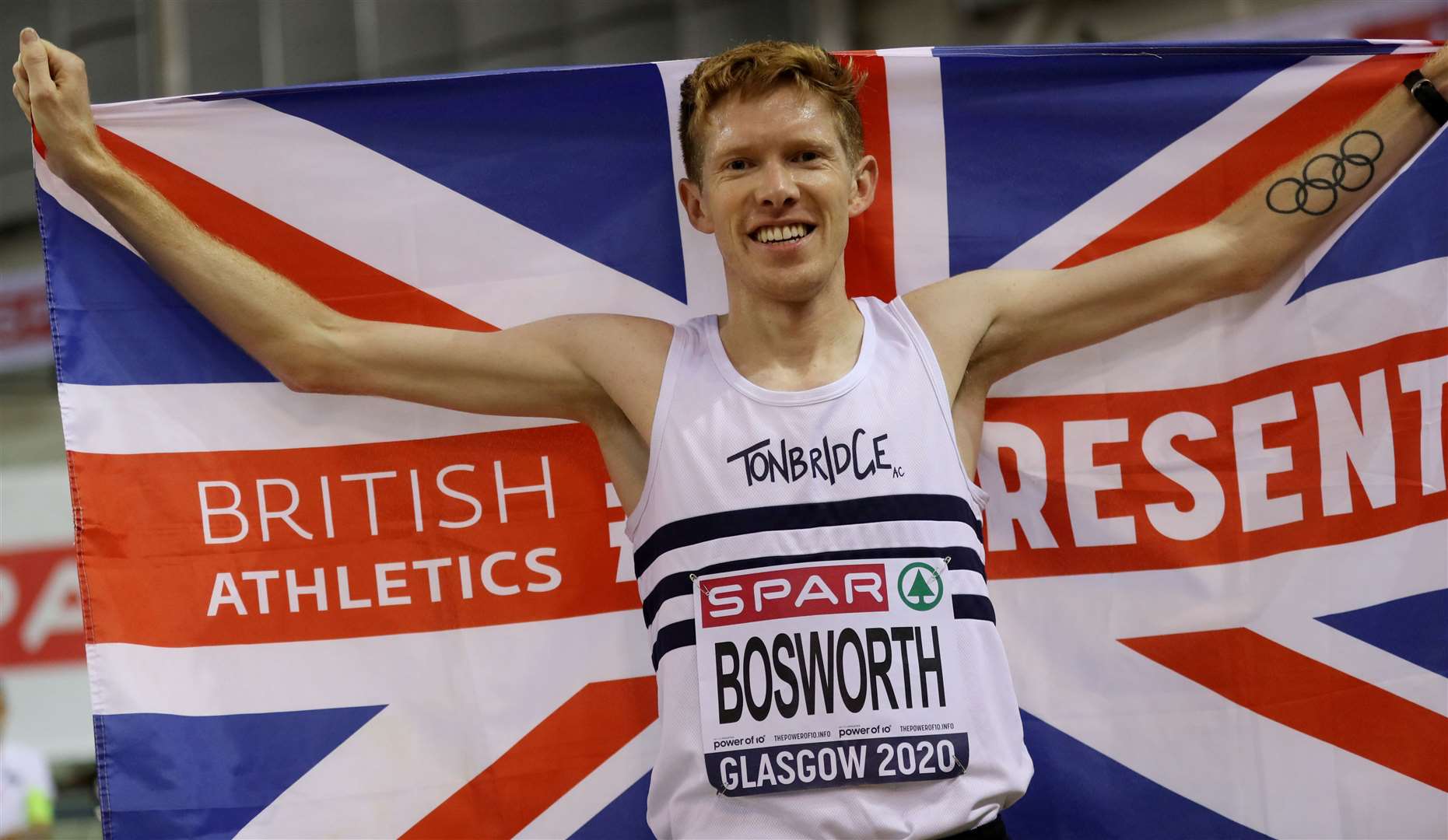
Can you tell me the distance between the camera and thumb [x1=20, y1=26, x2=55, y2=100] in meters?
2.55

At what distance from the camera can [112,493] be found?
2.76 meters

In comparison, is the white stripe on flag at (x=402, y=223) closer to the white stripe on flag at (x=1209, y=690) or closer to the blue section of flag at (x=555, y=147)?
the blue section of flag at (x=555, y=147)

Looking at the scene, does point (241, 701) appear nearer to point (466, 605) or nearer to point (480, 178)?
point (466, 605)

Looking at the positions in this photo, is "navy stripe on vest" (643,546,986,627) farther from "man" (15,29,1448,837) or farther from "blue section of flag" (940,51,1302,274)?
"blue section of flag" (940,51,1302,274)

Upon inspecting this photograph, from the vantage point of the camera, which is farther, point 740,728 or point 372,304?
point 372,304

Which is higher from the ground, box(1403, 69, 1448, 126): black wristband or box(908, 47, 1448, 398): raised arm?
box(1403, 69, 1448, 126): black wristband

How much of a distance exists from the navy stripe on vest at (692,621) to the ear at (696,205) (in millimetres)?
690

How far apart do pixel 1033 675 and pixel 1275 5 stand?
7.22 metres

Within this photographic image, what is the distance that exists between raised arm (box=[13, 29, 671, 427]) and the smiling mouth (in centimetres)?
28

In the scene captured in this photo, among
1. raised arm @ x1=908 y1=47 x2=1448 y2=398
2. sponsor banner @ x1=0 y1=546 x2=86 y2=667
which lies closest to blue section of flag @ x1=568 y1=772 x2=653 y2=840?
raised arm @ x1=908 y1=47 x2=1448 y2=398

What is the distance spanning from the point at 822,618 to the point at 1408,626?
1.30 m

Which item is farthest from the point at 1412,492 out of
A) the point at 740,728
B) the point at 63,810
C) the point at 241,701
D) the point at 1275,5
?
the point at 63,810

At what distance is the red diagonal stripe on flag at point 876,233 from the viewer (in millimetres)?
2914

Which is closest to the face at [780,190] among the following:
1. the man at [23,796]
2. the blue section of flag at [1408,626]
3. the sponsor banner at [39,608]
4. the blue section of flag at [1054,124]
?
the blue section of flag at [1054,124]
